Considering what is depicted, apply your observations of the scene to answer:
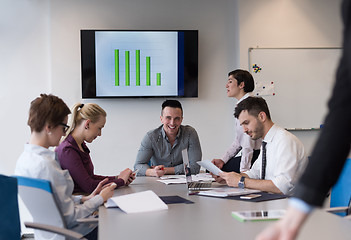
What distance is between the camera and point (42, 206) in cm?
216

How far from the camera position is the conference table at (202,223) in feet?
5.37

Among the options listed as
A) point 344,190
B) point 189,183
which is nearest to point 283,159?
point 344,190

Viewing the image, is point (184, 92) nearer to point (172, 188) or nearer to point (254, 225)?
point (172, 188)

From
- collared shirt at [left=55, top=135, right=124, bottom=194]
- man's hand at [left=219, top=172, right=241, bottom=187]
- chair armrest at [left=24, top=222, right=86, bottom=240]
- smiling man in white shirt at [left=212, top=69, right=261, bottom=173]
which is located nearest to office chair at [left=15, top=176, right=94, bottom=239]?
chair armrest at [left=24, top=222, right=86, bottom=240]

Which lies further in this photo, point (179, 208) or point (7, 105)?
point (7, 105)

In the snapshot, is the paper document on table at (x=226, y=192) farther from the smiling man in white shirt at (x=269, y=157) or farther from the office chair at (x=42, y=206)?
the office chair at (x=42, y=206)

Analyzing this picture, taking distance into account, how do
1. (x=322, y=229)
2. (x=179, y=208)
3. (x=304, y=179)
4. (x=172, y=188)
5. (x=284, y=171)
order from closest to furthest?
(x=304, y=179) < (x=322, y=229) < (x=179, y=208) < (x=284, y=171) < (x=172, y=188)

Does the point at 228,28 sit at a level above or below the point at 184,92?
above

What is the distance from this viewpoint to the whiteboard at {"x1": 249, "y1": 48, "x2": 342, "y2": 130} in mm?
5031

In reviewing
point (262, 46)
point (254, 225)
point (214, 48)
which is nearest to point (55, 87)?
point (214, 48)

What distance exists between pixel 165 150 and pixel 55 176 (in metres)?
1.83

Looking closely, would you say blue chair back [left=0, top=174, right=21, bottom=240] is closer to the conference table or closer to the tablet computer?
the conference table

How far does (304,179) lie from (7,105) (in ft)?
15.7

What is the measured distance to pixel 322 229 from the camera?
1683 millimetres
